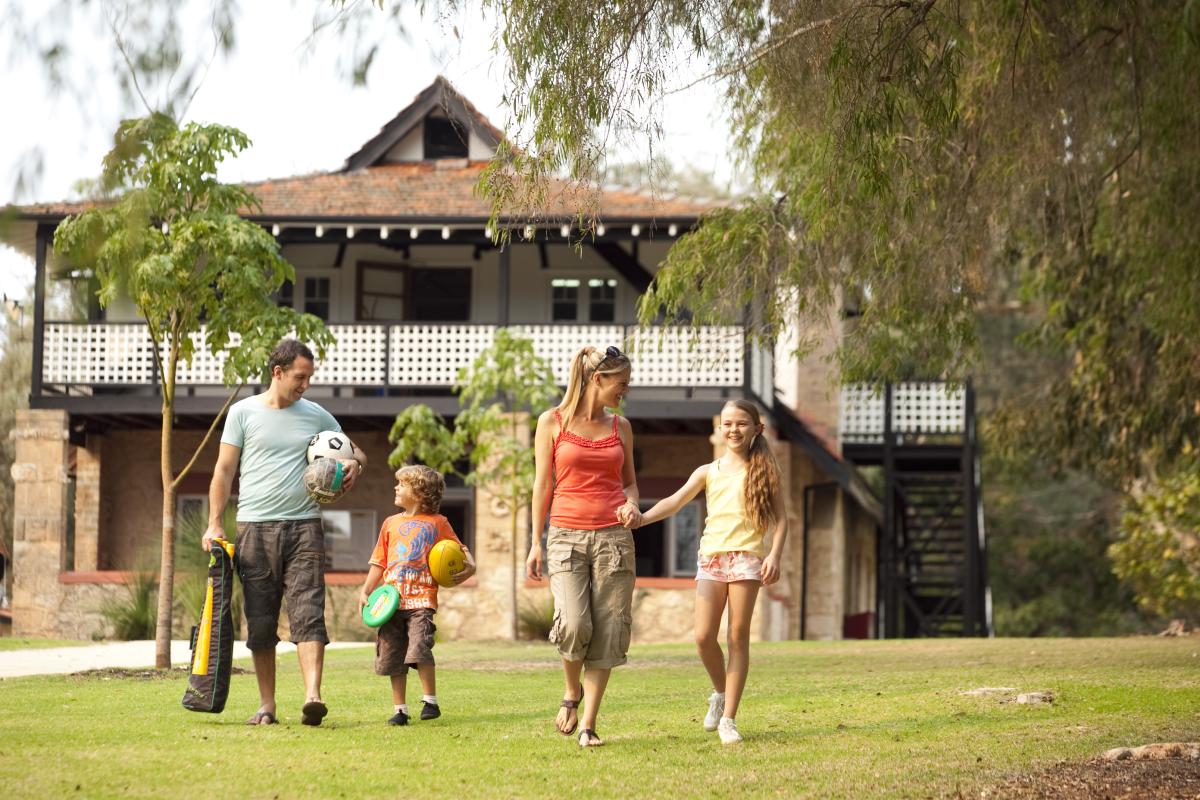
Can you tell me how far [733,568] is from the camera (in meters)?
7.32

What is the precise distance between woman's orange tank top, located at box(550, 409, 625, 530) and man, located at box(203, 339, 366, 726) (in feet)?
3.40

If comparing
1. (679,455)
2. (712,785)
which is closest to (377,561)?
(712,785)

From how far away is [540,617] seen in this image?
61.0 ft

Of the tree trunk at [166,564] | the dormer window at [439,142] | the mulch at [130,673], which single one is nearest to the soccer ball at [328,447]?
the mulch at [130,673]

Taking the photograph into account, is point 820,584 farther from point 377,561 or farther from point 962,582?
point 377,561

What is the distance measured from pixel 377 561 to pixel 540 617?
10.5 meters

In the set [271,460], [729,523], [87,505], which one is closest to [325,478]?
[271,460]

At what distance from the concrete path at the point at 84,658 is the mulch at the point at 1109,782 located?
24.3 ft

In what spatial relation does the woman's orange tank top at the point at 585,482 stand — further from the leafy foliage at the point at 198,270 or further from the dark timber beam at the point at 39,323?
the dark timber beam at the point at 39,323

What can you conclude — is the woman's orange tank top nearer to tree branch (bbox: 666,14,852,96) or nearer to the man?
the man

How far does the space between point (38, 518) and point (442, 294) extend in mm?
6606

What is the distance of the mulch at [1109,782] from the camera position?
6.09 m

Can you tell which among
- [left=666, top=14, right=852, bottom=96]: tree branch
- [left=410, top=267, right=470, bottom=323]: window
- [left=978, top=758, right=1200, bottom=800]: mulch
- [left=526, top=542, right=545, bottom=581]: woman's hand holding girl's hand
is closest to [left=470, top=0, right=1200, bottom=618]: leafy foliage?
[left=666, top=14, right=852, bottom=96]: tree branch

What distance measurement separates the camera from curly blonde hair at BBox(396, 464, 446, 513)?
819 centimetres
